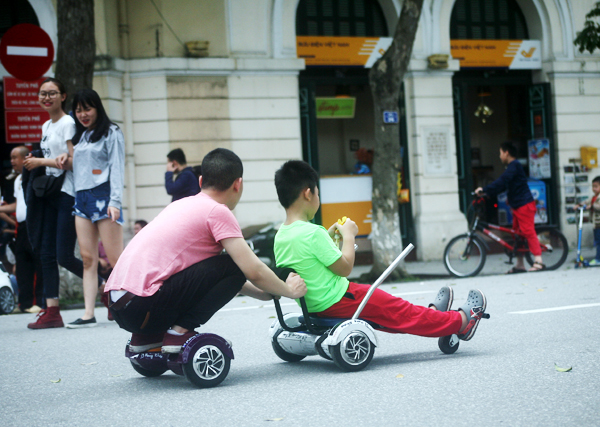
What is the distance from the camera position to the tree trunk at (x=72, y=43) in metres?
9.24

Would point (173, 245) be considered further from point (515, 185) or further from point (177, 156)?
point (515, 185)

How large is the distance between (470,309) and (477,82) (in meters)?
11.8

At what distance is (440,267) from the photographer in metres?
12.9

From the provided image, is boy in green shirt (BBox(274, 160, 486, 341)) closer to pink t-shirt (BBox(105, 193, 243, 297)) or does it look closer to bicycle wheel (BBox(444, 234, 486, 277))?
pink t-shirt (BBox(105, 193, 243, 297))

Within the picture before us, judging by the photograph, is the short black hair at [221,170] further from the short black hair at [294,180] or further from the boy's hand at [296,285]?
the boy's hand at [296,285]

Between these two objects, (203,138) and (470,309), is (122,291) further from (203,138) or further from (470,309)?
(203,138)

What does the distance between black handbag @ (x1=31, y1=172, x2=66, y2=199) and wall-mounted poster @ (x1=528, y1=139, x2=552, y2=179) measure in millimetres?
11964

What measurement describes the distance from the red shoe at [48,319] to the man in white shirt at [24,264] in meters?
1.78

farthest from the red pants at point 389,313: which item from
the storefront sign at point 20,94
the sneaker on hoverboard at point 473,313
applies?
the storefront sign at point 20,94

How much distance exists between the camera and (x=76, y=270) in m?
6.43

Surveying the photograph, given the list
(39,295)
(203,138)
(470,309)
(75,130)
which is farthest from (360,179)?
(470,309)

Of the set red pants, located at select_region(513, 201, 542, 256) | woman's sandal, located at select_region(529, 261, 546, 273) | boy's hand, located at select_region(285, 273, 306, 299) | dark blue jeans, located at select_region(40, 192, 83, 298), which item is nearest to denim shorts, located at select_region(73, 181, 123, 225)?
dark blue jeans, located at select_region(40, 192, 83, 298)

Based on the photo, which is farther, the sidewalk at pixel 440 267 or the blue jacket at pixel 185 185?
the sidewalk at pixel 440 267

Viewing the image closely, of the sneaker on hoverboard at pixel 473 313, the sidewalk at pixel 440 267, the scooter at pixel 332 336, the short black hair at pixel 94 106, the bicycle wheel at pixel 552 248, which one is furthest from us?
the sidewalk at pixel 440 267
